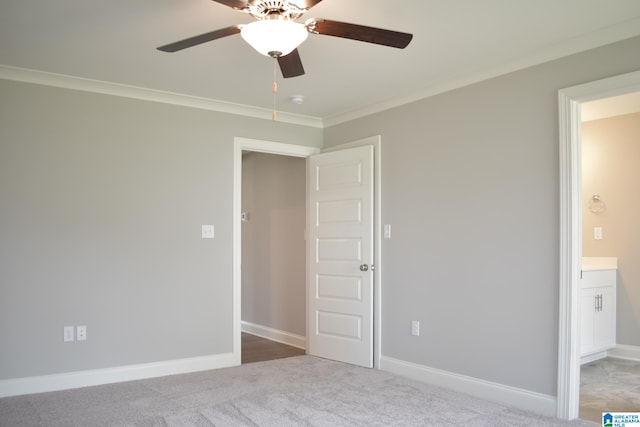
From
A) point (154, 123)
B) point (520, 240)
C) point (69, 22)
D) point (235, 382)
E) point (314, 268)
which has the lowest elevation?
point (235, 382)

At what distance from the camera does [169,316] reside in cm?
436

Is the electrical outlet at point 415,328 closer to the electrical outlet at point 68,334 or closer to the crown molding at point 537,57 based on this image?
the crown molding at point 537,57

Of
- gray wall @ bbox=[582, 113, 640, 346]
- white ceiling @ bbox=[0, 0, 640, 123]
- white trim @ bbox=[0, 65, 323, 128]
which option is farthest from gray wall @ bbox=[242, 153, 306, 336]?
gray wall @ bbox=[582, 113, 640, 346]

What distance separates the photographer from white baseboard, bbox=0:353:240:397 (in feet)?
12.2

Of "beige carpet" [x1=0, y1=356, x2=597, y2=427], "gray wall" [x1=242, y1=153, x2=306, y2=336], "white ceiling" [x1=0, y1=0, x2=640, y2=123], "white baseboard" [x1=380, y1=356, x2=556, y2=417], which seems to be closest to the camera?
"white ceiling" [x1=0, y1=0, x2=640, y2=123]

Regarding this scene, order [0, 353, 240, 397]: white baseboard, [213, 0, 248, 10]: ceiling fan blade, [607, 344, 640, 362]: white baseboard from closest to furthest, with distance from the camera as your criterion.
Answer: [213, 0, 248, 10]: ceiling fan blade < [0, 353, 240, 397]: white baseboard < [607, 344, 640, 362]: white baseboard

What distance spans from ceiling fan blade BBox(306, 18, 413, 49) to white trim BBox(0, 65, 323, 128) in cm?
240

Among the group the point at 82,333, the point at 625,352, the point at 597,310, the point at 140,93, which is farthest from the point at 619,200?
the point at 82,333

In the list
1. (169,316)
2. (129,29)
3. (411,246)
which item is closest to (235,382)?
(169,316)

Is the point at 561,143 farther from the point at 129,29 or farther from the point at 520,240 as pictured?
the point at 129,29

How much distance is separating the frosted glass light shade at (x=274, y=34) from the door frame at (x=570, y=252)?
1.92m

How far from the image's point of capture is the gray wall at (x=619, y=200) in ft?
16.4

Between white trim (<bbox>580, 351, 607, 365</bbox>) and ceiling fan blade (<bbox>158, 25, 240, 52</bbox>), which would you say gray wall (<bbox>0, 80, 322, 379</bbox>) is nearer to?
ceiling fan blade (<bbox>158, 25, 240, 52</bbox>)

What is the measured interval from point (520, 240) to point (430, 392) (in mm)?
1323
